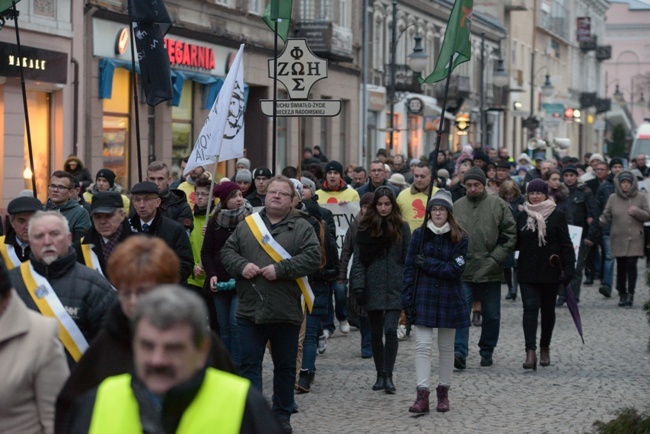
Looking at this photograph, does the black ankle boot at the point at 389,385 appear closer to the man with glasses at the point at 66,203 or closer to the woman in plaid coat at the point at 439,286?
the woman in plaid coat at the point at 439,286

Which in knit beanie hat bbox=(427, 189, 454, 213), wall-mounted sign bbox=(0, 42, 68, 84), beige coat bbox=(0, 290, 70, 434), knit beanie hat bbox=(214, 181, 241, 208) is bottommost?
beige coat bbox=(0, 290, 70, 434)

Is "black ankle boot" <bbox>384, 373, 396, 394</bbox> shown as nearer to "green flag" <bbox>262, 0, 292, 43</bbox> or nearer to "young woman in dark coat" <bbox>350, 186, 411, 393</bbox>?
"young woman in dark coat" <bbox>350, 186, 411, 393</bbox>

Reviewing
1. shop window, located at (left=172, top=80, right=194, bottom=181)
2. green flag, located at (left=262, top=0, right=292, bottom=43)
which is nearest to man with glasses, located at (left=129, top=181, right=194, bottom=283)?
green flag, located at (left=262, top=0, right=292, bottom=43)

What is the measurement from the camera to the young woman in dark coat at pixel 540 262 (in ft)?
40.6

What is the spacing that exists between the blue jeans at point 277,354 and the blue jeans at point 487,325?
351 centimetres

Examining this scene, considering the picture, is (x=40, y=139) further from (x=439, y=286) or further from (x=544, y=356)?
(x=439, y=286)

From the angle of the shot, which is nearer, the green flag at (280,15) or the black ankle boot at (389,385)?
the black ankle boot at (389,385)

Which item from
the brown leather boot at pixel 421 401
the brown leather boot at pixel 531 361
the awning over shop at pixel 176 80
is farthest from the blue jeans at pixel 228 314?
the awning over shop at pixel 176 80

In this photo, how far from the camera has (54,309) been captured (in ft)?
19.1

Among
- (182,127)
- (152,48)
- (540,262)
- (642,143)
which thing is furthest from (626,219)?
(642,143)

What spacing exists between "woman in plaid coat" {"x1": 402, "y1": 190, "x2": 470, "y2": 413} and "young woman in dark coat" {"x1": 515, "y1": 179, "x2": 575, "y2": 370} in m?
2.02

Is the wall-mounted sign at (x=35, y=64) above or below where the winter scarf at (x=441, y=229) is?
above

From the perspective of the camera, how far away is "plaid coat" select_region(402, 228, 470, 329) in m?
10.3

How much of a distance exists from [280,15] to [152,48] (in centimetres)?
175
